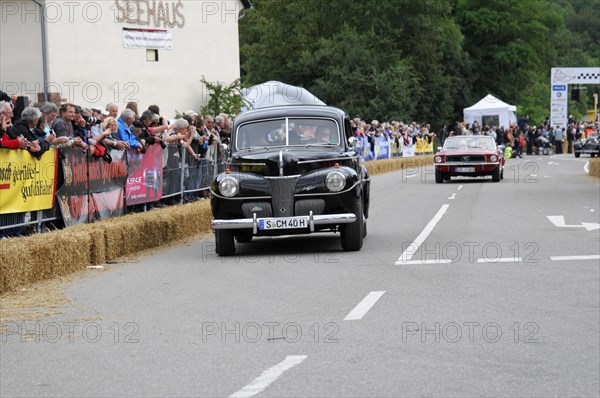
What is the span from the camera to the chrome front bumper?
14609 mm

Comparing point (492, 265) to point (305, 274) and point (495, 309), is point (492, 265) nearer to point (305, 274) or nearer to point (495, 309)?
point (305, 274)

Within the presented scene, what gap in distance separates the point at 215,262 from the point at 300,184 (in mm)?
1601

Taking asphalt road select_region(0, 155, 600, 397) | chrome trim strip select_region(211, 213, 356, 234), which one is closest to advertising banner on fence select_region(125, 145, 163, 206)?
asphalt road select_region(0, 155, 600, 397)

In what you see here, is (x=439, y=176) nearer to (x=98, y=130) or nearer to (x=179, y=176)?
(x=179, y=176)

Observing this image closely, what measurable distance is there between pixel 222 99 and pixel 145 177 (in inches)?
1029

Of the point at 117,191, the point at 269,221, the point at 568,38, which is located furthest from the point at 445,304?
the point at 568,38

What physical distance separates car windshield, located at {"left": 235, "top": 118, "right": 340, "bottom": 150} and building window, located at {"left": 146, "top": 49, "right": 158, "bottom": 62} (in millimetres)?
27369

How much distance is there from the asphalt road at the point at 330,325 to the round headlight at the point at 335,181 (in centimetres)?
90

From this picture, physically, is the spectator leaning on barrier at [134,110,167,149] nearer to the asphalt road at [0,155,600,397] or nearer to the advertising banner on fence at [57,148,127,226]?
the advertising banner on fence at [57,148,127,226]

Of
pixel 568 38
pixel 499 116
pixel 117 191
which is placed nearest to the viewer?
pixel 117 191

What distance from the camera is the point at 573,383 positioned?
688 cm

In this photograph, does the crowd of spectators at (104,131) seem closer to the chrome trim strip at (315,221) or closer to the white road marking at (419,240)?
the chrome trim strip at (315,221)

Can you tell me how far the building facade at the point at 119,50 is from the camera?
124ft

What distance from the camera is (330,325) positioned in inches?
355
